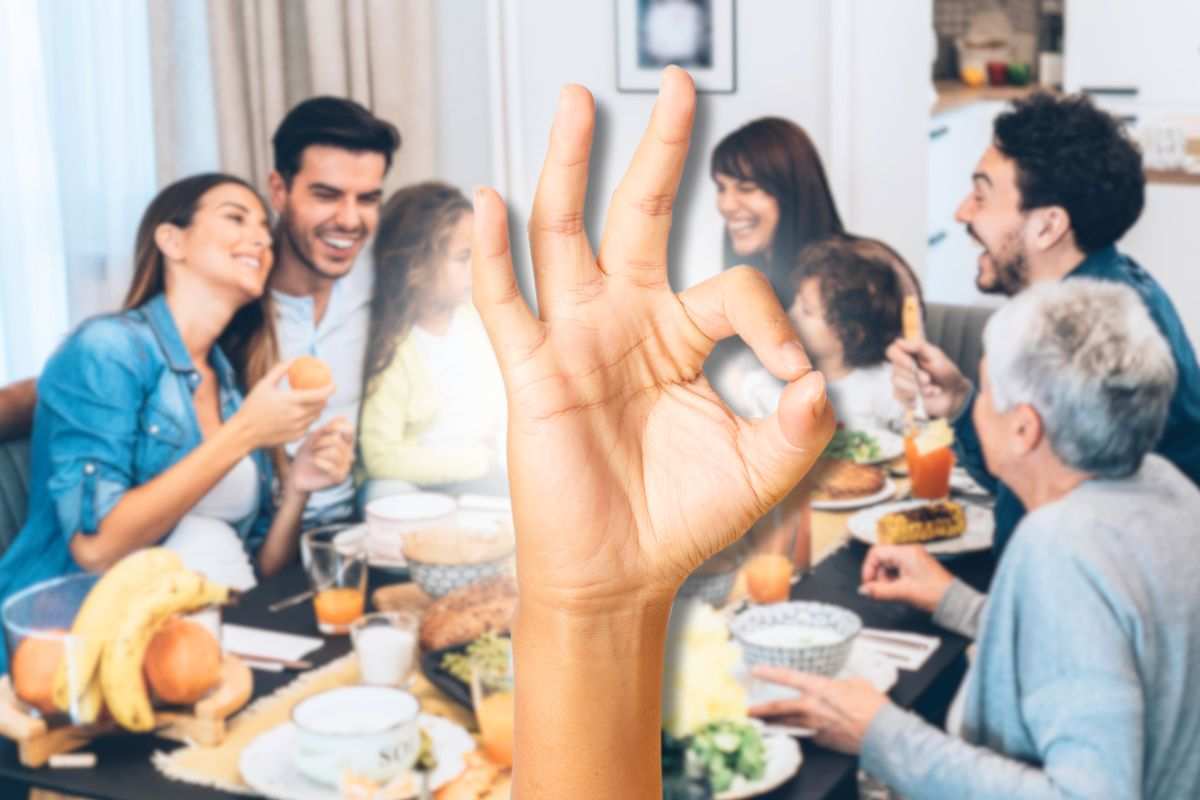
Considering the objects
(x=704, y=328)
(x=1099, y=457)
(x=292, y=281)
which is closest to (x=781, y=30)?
(x=292, y=281)

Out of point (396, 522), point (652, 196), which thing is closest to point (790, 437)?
point (652, 196)

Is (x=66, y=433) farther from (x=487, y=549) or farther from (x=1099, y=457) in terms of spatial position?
(x=1099, y=457)

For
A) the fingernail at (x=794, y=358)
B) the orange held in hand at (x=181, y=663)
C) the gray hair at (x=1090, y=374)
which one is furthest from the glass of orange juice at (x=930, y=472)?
the fingernail at (x=794, y=358)

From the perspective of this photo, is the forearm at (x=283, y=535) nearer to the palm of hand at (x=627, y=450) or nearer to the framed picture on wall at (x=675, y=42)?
the framed picture on wall at (x=675, y=42)

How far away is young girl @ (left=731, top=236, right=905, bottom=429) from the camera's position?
253 cm

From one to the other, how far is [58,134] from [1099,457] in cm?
141

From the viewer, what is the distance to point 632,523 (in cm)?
85

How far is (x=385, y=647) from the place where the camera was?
1.64 m

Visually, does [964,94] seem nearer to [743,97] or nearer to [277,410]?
[743,97]

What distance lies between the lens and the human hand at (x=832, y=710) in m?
1.58

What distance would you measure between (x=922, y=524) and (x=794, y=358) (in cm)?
144

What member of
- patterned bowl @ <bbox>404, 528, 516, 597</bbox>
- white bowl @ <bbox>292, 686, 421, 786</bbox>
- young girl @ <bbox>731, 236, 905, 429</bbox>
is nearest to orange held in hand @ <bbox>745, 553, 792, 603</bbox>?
patterned bowl @ <bbox>404, 528, 516, 597</bbox>

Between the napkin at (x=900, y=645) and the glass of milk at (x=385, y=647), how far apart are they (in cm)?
52

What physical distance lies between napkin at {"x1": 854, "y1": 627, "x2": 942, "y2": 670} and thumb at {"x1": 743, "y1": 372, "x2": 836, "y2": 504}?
3.31 ft
